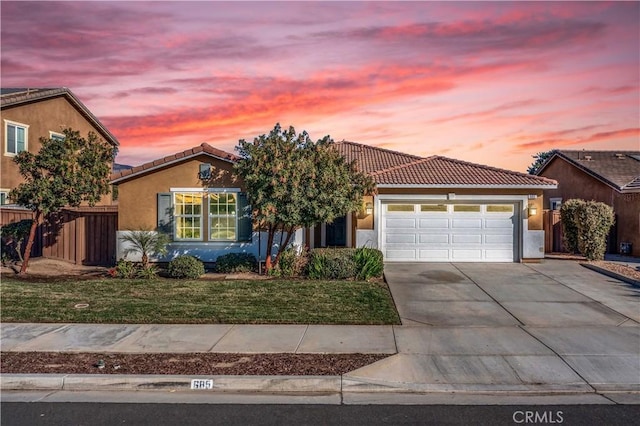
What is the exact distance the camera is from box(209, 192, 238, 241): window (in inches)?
659

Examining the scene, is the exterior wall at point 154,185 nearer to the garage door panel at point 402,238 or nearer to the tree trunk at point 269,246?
the tree trunk at point 269,246

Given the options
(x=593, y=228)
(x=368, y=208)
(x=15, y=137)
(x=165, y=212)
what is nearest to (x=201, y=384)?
(x=165, y=212)

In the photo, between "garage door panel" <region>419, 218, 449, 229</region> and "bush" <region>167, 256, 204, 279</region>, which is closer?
"bush" <region>167, 256, 204, 279</region>

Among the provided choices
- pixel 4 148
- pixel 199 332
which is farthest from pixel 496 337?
pixel 4 148

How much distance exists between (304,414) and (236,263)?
1006 centimetres

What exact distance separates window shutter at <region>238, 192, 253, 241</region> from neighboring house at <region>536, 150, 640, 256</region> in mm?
15056

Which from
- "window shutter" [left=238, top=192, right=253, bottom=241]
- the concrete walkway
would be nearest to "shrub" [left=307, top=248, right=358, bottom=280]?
the concrete walkway

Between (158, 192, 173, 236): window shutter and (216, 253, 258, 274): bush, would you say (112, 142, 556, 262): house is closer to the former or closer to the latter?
(158, 192, 173, 236): window shutter

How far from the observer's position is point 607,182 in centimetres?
2175

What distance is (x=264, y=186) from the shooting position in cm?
1415

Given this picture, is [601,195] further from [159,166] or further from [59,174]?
[59,174]

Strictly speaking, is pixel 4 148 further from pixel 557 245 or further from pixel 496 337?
pixel 557 245

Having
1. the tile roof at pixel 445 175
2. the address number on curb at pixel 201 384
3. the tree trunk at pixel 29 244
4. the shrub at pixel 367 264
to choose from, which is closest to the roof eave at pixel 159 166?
the tree trunk at pixel 29 244

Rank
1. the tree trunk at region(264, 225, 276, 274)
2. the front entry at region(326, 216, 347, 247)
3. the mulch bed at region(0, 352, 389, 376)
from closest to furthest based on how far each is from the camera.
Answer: the mulch bed at region(0, 352, 389, 376)
the tree trunk at region(264, 225, 276, 274)
the front entry at region(326, 216, 347, 247)
